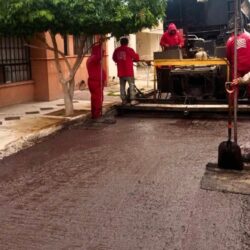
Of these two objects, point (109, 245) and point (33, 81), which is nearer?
point (109, 245)

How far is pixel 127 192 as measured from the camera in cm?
515

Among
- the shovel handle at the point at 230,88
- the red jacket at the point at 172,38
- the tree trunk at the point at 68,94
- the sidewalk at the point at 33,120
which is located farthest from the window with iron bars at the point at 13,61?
the shovel handle at the point at 230,88

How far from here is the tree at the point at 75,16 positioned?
854 centimetres

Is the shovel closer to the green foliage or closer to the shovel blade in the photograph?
the shovel blade

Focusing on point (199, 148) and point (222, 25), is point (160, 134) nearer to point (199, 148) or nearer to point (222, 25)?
point (199, 148)

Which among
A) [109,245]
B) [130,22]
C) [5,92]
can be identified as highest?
[130,22]

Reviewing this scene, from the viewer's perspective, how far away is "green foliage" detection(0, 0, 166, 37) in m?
8.53

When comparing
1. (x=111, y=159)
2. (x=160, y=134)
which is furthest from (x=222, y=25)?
(x=111, y=159)

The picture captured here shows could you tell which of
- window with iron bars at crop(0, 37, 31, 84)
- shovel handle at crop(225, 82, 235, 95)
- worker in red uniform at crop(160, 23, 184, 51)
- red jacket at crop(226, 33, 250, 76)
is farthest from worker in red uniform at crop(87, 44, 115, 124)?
shovel handle at crop(225, 82, 235, 95)

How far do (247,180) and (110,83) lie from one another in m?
13.0

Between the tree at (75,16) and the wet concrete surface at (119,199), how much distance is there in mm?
2385

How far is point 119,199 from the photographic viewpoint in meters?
4.93

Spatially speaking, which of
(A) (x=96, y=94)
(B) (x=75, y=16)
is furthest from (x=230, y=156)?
(A) (x=96, y=94)

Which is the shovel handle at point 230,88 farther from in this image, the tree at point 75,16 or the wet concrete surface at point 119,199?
the tree at point 75,16
